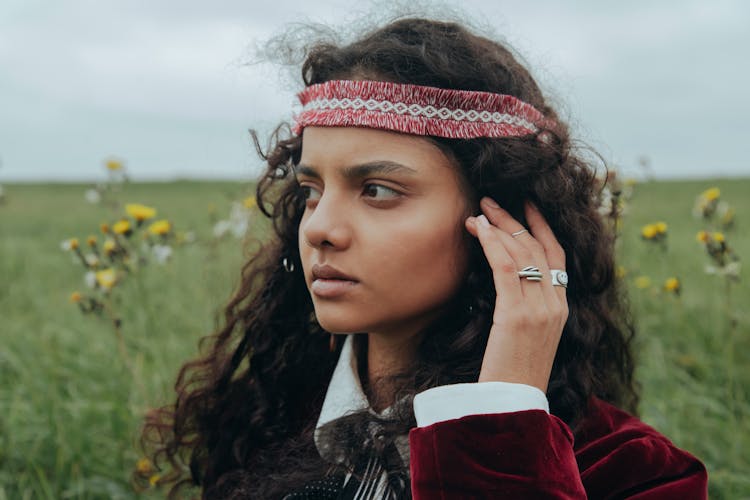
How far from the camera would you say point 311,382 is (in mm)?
2123

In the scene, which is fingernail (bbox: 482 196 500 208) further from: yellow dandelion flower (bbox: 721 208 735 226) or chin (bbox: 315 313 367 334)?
yellow dandelion flower (bbox: 721 208 735 226)

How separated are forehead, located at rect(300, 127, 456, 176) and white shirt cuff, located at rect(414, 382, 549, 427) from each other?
478 millimetres

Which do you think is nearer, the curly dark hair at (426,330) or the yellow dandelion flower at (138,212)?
the curly dark hair at (426,330)

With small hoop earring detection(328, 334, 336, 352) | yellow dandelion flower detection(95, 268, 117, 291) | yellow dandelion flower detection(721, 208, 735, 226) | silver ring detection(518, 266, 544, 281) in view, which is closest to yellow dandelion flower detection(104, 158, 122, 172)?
yellow dandelion flower detection(95, 268, 117, 291)

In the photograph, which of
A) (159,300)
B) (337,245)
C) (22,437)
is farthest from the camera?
(159,300)

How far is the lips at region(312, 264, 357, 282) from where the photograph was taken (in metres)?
1.56

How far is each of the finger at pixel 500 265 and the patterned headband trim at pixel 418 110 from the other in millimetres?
221

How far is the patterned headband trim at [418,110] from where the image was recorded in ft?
5.24

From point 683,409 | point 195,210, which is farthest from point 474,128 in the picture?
point 195,210

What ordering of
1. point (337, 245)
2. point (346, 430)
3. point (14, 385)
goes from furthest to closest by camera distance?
point (14, 385)
point (346, 430)
point (337, 245)

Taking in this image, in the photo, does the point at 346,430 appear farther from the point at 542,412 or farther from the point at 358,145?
the point at 358,145

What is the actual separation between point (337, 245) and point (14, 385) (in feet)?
8.53

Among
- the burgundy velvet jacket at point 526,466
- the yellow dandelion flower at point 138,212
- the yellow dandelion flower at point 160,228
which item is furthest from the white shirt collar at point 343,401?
the yellow dandelion flower at point 160,228

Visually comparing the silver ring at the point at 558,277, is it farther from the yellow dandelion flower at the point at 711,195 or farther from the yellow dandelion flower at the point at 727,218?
the yellow dandelion flower at the point at 727,218
